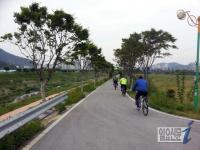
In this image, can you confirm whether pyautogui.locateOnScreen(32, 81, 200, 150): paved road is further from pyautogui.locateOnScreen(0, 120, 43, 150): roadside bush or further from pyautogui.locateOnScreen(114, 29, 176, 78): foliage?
pyautogui.locateOnScreen(114, 29, 176, 78): foliage

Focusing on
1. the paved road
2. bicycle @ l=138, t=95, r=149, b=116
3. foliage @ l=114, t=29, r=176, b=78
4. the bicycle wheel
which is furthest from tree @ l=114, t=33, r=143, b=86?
the paved road

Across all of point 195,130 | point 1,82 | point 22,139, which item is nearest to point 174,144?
point 195,130

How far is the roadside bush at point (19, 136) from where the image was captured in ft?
27.3

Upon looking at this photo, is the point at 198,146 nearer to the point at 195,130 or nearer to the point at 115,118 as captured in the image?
the point at 195,130

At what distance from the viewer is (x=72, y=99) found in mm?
23406
